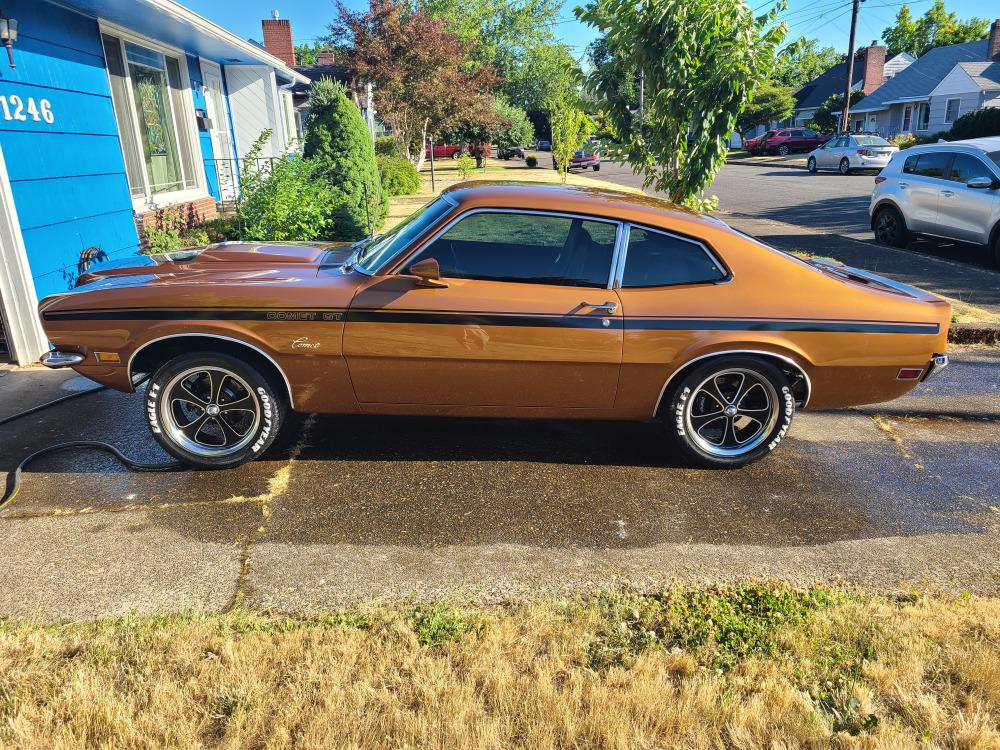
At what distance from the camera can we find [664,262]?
162 inches

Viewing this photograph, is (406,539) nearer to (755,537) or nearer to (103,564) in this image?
(103,564)

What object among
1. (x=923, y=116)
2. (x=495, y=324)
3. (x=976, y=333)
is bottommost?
(x=976, y=333)

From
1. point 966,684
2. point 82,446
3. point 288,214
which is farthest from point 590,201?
point 288,214

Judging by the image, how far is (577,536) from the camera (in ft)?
11.8

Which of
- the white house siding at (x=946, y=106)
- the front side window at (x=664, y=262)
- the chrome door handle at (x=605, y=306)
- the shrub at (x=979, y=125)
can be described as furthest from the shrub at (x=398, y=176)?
the white house siding at (x=946, y=106)

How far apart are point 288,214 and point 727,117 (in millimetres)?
5391

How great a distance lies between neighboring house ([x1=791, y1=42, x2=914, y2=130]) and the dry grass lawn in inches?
2447

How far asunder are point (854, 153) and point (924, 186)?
1966 cm

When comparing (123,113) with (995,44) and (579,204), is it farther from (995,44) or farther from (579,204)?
(995,44)

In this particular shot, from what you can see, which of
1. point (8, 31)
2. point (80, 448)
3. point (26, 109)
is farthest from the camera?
point (26, 109)

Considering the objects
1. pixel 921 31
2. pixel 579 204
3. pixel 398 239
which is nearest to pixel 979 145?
pixel 579 204

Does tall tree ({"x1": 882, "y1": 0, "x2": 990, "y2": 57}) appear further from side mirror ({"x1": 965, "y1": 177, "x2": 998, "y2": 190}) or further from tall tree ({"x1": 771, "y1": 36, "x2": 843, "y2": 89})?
side mirror ({"x1": 965, "y1": 177, "x2": 998, "y2": 190})

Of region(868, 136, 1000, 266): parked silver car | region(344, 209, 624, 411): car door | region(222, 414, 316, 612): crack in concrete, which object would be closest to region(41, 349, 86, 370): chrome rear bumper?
region(222, 414, 316, 612): crack in concrete

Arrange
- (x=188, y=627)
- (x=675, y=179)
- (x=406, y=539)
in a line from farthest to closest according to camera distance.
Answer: (x=675, y=179), (x=406, y=539), (x=188, y=627)
